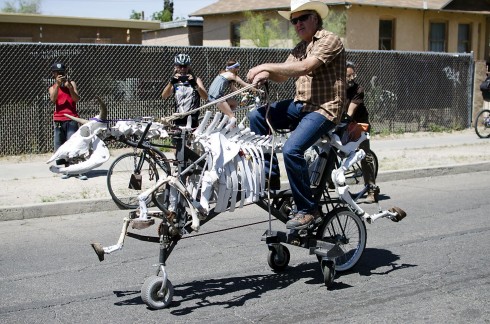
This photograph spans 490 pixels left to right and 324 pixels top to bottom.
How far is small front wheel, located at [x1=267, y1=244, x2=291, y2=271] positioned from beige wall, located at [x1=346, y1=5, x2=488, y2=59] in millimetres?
19429

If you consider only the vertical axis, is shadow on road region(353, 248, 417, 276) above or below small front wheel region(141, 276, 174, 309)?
below

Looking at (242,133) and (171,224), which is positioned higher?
(242,133)

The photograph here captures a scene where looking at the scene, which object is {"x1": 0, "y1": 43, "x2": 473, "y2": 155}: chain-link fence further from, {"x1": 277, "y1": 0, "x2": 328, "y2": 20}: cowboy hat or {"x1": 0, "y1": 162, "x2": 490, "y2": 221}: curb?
{"x1": 277, "y1": 0, "x2": 328, "y2": 20}: cowboy hat

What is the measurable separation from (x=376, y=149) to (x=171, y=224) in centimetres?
1126

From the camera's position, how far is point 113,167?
1047 cm

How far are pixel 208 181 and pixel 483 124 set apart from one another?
51.6 feet

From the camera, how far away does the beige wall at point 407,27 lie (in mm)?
25656

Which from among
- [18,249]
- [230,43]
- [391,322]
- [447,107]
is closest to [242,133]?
[391,322]

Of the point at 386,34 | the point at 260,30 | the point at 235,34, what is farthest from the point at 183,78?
the point at 235,34

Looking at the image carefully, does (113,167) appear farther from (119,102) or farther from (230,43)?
(230,43)

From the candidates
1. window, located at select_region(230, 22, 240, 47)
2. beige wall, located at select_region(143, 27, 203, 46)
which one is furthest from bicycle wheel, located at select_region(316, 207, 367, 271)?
beige wall, located at select_region(143, 27, 203, 46)

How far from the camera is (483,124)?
20.0 m

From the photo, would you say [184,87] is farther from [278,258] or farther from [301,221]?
[301,221]

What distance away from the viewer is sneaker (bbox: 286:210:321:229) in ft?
20.5
